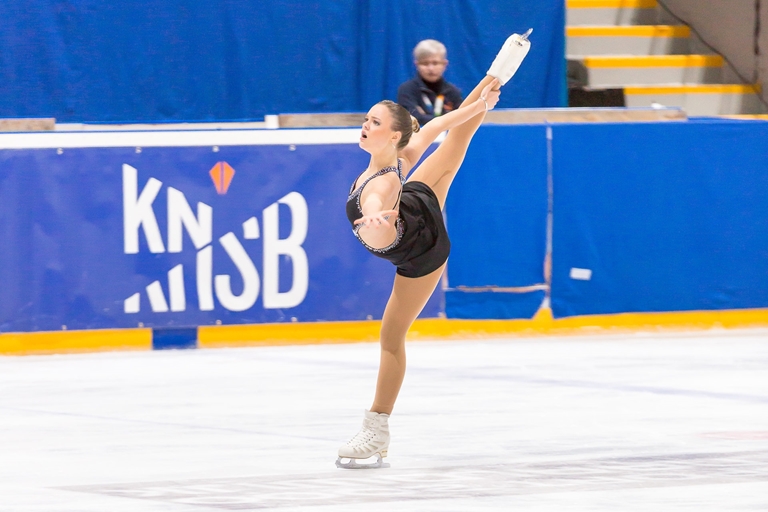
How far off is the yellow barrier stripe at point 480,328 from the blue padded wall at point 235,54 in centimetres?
319

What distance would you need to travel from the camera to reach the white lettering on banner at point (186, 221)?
30.3 feet

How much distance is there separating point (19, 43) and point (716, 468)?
7.93 m

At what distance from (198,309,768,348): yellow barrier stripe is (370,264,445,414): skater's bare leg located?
385 centimetres

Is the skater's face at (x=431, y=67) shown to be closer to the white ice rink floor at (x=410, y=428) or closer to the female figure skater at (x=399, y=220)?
the white ice rink floor at (x=410, y=428)

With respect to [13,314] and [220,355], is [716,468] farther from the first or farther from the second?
[13,314]

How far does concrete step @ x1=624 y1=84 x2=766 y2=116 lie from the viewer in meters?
14.8

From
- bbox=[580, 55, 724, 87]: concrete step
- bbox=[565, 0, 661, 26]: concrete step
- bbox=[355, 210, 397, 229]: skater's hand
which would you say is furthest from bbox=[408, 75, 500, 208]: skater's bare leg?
bbox=[565, 0, 661, 26]: concrete step

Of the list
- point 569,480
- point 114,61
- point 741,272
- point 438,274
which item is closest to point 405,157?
point 438,274

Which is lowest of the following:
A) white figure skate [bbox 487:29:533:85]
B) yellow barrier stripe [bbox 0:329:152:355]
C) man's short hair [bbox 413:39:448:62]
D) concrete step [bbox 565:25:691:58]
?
yellow barrier stripe [bbox 0:329:152:355]

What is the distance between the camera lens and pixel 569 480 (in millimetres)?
5352

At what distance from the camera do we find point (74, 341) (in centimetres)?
918

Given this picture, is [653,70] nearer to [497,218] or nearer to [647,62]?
[647,62]

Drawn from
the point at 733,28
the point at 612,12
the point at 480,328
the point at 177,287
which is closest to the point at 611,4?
the point at 612,12

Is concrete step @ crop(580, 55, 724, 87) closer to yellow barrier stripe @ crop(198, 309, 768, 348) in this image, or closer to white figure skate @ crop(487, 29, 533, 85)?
yellow barrier stripe @ crop(198, 309, 768, 348)
